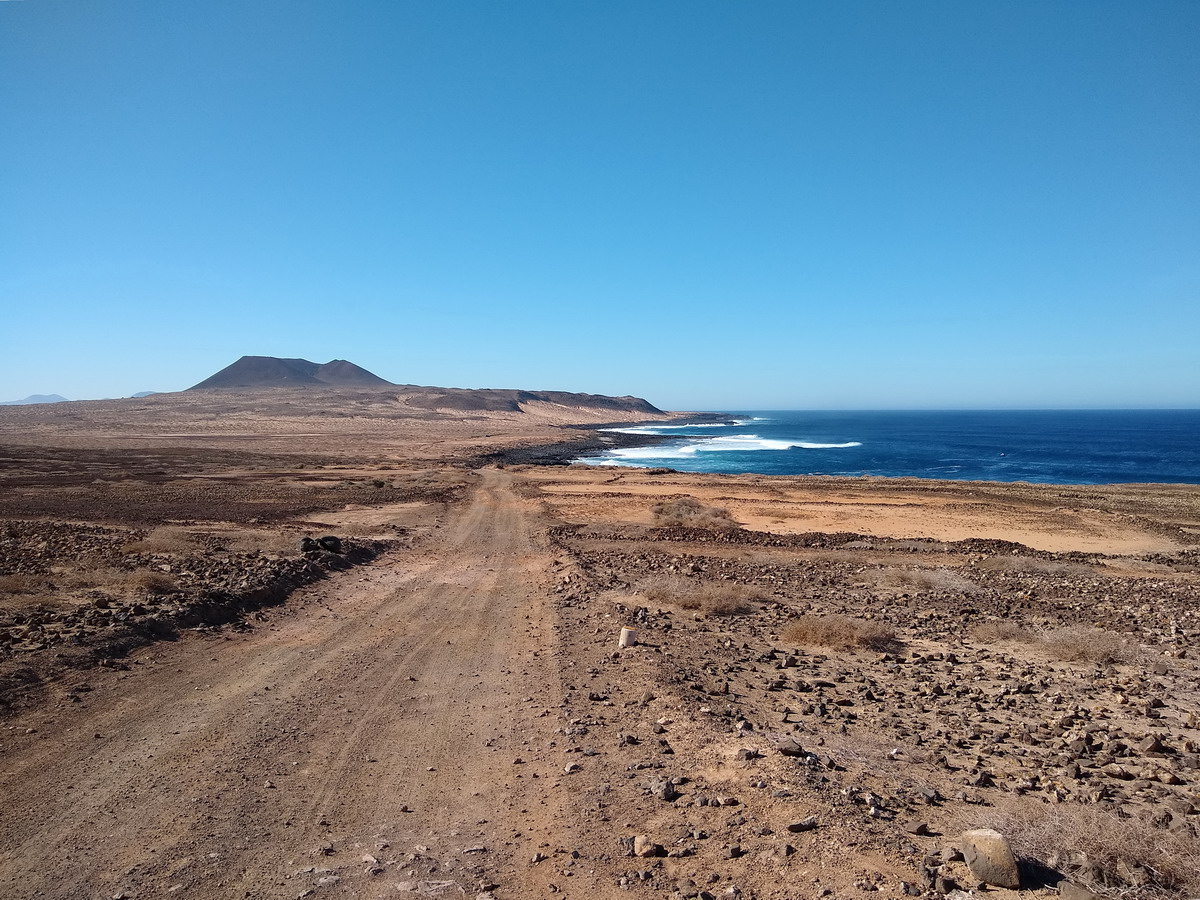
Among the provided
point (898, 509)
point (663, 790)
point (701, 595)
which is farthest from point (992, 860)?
point (898, 509)

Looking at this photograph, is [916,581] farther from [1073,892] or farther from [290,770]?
[290,770]

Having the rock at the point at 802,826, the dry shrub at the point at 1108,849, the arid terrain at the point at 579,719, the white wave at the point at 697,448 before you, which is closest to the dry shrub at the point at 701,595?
the arid terrain at the point at 579,719

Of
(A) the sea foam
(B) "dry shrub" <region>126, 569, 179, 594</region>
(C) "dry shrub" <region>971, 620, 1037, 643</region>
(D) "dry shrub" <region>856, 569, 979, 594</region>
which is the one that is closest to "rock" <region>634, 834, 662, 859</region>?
(C) "dry shrub" <region>971, 620, 1037, 643</region>

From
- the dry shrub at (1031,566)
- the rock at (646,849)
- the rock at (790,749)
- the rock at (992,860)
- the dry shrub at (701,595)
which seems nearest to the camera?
the rock at (992,860)

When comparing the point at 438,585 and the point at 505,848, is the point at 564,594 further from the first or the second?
the point at 505,848

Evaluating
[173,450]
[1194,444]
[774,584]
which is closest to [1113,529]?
[774,584]

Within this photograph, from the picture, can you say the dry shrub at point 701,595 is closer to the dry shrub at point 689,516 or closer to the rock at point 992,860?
the rock at point 992,860
